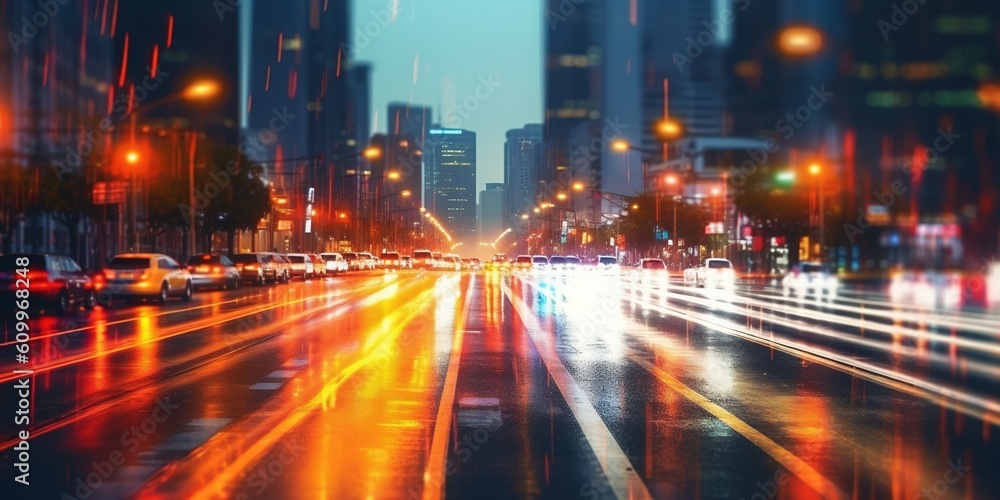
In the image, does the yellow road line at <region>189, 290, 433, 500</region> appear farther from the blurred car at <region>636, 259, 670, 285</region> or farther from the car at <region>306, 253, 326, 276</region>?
the car at <region>306, 253, 326, 276</region>

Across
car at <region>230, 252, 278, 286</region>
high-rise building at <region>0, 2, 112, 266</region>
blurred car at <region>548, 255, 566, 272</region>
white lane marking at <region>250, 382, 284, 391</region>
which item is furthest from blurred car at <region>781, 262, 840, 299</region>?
white lane marking at <region>250, 382, 284, 391</region>

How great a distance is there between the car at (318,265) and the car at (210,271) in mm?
22843

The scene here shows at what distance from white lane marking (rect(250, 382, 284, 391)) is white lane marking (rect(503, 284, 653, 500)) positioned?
374cm

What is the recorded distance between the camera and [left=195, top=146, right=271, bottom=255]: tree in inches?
2472

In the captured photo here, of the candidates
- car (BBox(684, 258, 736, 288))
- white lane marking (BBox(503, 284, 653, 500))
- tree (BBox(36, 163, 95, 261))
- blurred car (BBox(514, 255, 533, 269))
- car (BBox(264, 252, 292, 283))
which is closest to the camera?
white lane marking (BBox(503, 284, 653, 500))

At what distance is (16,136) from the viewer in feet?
213

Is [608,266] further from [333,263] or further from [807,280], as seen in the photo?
[807,280]

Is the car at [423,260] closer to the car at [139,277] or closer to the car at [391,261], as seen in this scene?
the car at [391,261]

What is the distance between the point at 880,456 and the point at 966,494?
1.35 m

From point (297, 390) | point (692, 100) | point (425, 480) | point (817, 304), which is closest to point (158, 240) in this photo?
point (817, 304)

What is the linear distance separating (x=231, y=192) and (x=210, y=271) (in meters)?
19.2

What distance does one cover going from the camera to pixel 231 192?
6372cm

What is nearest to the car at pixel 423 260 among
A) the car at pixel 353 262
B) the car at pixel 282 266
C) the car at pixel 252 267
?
the car at pixel 353 262

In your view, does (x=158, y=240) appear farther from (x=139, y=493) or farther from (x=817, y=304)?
(x=139, y=493)
